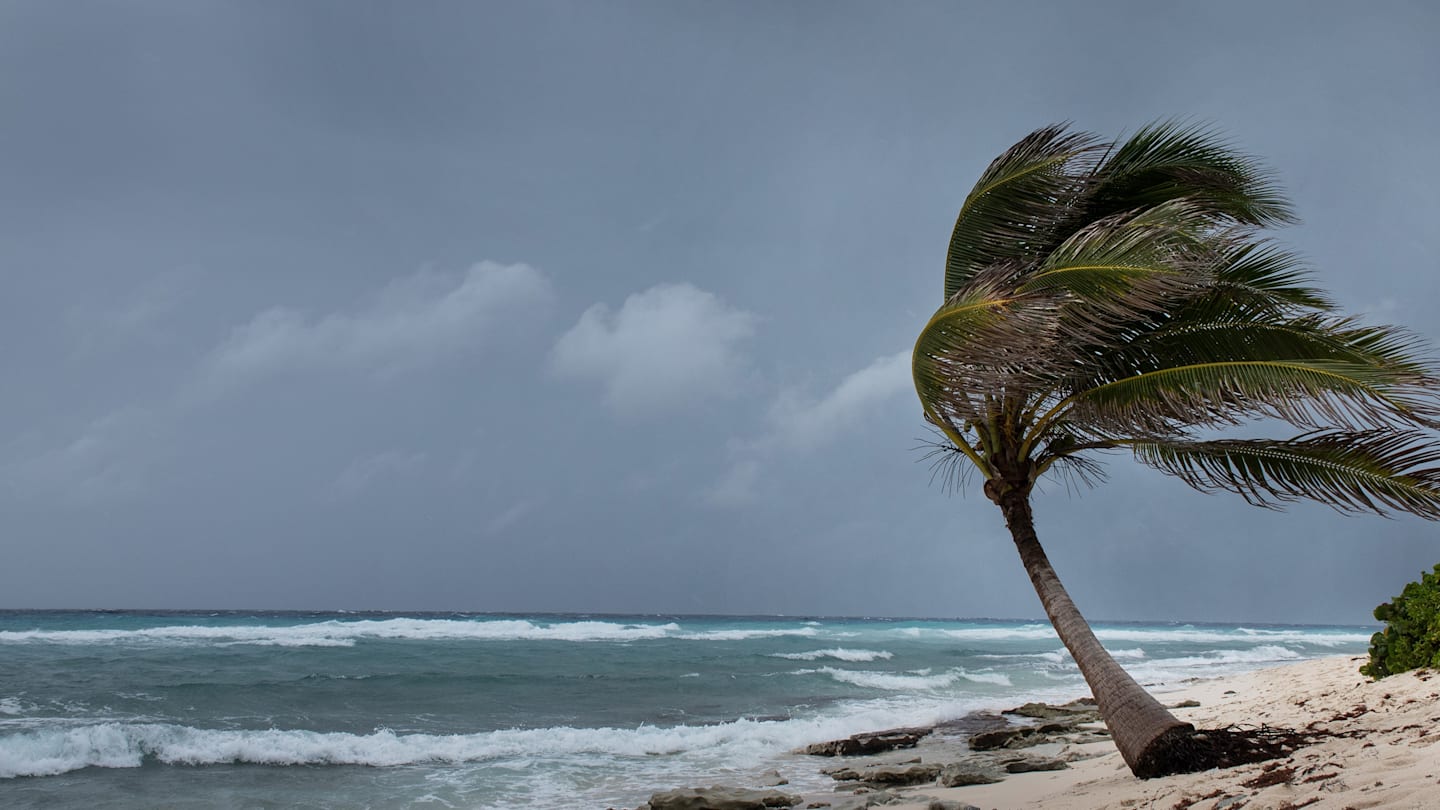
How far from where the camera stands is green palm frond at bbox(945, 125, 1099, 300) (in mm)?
6867

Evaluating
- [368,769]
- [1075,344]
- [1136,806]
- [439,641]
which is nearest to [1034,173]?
[1075,344]

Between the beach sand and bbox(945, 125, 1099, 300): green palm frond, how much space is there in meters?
4.10

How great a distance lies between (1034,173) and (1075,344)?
1788mm

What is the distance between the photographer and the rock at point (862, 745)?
11.1 m

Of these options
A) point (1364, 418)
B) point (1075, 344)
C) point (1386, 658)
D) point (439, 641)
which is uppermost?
point (1075, 344)

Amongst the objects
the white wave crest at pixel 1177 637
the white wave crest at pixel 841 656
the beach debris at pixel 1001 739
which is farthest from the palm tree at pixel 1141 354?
the white wave crest at pixel 1177 637

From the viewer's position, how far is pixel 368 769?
10500 mm

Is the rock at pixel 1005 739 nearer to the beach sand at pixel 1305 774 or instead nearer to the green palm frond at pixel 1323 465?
the beach sand at pixel 1305 774

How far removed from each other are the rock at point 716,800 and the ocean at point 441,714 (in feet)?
3.62

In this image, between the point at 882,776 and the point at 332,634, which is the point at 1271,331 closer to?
the point at 882,776

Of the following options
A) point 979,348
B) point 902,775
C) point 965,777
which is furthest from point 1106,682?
point 902,775

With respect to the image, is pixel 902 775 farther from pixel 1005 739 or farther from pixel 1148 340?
pixel 1148 340

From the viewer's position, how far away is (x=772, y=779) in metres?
9.50

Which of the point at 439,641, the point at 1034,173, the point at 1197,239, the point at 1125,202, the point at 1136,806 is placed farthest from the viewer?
the point at 439,641
